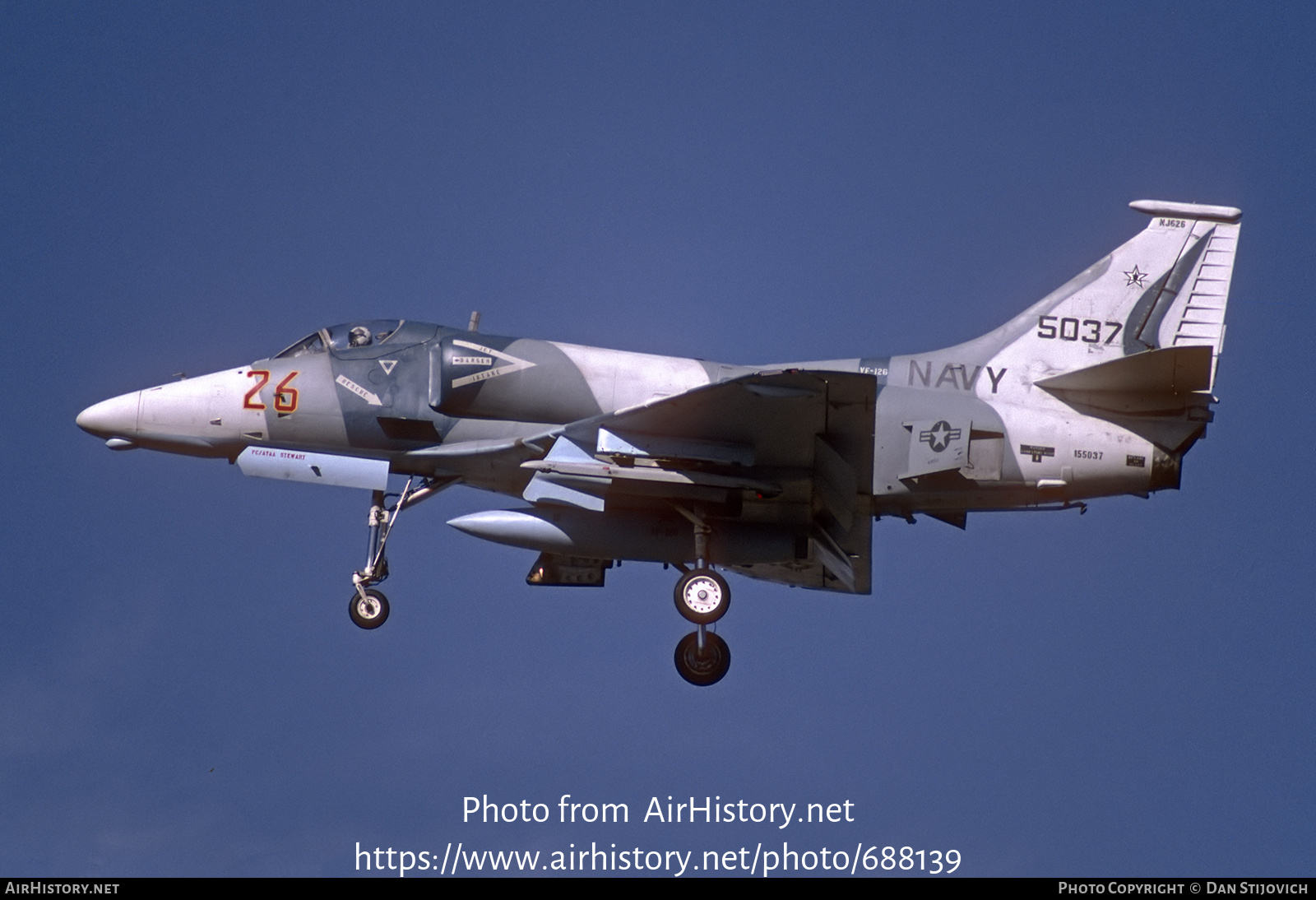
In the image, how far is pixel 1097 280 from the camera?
64.4ft

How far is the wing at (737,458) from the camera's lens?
57.0ft

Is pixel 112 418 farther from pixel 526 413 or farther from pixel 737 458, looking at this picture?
pixel 737 458

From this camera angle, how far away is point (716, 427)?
1788 centimetres

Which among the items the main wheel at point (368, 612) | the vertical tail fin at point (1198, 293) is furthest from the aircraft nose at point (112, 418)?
the vertical tail fin at point (1198, 293)

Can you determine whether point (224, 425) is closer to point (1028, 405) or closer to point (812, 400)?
point (812, 400)

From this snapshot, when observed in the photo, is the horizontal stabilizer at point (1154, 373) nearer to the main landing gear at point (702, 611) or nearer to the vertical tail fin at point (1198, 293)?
the vertical tail fin at point (1198, 293)

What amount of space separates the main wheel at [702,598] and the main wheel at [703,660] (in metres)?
0.79

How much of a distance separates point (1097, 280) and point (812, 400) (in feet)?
15.4

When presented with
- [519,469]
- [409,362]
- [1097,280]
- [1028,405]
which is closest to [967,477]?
[1028,405]

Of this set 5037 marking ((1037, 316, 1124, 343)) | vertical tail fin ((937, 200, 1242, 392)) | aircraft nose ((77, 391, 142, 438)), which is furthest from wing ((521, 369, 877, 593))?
aircraft nose ((77, 391, 142, 438))

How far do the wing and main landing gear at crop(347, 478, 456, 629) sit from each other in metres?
2.05

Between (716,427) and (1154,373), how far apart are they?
507 centimetres

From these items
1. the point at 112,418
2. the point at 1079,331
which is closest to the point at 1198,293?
the point at 1079,331

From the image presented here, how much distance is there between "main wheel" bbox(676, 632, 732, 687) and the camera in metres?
19.3
